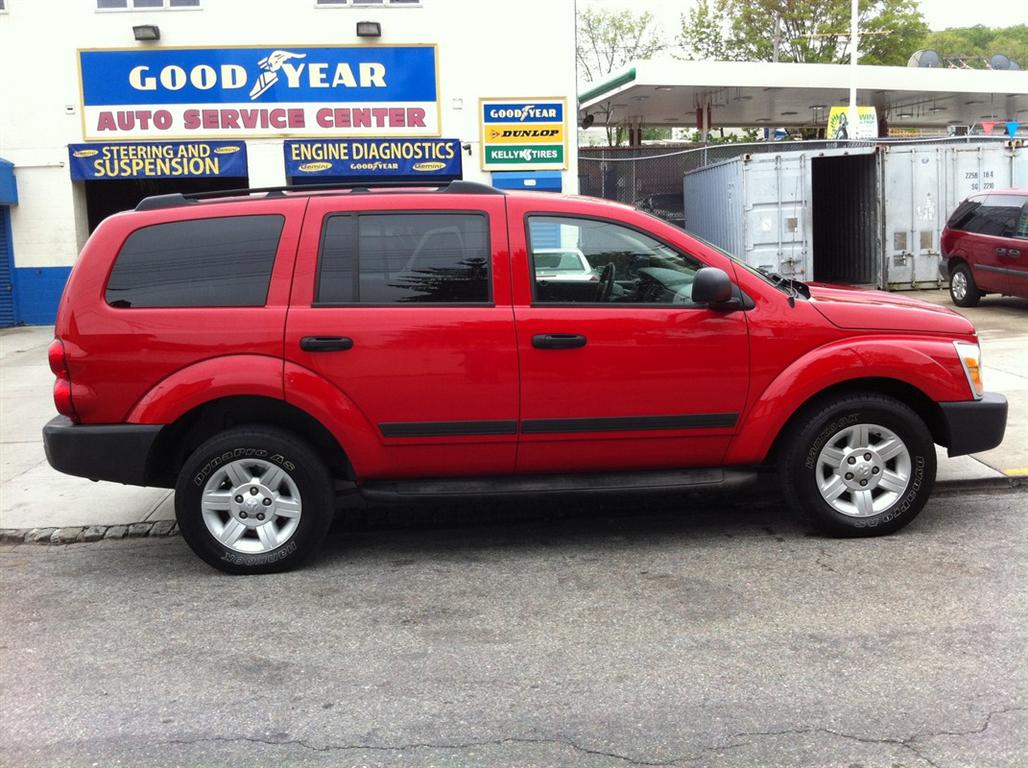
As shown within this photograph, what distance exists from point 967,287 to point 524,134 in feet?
23.7

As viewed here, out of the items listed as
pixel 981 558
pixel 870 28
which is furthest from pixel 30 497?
pixel 870 28

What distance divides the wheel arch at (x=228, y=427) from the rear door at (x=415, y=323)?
0.29 metres

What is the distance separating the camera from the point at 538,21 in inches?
647

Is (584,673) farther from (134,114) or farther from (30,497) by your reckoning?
(134,114)

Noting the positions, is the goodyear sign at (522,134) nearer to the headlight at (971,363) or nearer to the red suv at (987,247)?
the red suv at (987,247)

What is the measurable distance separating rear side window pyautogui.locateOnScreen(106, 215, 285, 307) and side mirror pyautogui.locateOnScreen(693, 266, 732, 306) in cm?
210

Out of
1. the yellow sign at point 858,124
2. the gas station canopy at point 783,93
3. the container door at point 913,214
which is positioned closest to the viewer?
the container door at point 913,214

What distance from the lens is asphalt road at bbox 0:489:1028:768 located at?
11.0ft

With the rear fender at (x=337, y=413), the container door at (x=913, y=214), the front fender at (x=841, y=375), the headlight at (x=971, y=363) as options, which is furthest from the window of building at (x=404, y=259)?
the container door at (x=913, y=214)

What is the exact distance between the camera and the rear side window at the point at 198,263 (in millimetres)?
5043

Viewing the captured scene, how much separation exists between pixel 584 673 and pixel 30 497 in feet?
14.6

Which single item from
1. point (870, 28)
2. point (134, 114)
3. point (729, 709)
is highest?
point (870, 28)

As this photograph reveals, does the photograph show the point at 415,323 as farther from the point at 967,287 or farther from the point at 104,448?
the point at 967,287

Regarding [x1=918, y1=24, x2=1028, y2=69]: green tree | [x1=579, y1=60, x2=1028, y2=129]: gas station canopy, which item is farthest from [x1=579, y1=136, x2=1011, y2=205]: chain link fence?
[x1=918, y1=24, x2=1028, y2=69]: green tree
